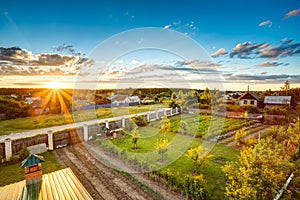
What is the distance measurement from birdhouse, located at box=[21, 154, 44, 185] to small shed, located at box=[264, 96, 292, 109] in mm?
12692

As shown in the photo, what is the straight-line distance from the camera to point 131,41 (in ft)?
18.9

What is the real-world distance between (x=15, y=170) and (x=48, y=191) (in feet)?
10.4

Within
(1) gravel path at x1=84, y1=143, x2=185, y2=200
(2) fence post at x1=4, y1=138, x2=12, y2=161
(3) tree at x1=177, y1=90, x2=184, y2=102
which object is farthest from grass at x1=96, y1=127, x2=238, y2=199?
(3) tree at x1=177, y1=90, x2=184, y2=102

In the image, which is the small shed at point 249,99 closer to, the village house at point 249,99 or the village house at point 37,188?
the village house at point 249,99

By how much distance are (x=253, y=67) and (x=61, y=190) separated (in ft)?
28.2

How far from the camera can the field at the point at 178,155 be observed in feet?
14.5

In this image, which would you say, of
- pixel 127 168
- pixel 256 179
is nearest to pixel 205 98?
pixel 127 168

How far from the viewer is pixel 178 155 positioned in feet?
20.1

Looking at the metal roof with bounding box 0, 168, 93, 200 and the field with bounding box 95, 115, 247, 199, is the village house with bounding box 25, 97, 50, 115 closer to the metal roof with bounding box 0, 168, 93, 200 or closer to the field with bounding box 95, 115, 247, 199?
the field with bounding box 95, 115, 247, 199

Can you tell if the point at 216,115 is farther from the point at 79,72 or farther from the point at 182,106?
the point at 79,72

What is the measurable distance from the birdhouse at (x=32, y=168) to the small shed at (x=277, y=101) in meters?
12.7

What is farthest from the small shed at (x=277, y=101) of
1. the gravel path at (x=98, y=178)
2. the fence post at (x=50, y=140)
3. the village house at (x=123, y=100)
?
the village house at (x=123, y=100)

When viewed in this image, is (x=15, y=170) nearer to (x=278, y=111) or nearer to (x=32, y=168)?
(x=32, y=168)

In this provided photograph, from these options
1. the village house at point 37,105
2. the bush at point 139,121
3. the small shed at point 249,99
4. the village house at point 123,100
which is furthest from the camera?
the village house at point 123,100
